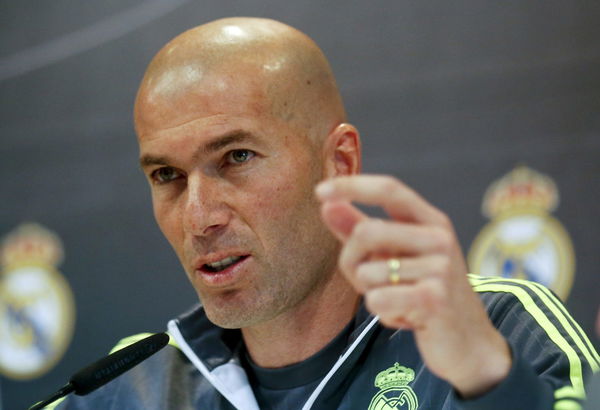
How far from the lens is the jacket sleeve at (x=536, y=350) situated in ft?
3.54

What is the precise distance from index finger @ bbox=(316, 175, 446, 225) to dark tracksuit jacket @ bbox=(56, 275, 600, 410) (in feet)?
1.15

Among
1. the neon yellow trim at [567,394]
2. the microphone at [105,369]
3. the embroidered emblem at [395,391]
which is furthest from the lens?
the embroidered emblem at [395,391]

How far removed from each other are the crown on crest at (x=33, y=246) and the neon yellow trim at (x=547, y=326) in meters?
1.45

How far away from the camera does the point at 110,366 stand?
4.84ft

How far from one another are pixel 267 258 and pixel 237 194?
14 cm

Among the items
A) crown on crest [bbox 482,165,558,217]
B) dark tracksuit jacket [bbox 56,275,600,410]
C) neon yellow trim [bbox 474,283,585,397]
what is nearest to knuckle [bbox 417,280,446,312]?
dark tracksuit jacket [bbox 56,275,600,410]

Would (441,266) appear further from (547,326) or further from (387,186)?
(547,326)

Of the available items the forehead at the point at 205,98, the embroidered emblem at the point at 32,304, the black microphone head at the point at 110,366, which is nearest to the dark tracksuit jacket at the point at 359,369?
the black microphone head at the point at 110,366

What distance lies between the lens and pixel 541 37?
218cm

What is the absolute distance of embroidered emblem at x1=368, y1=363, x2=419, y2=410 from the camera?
1.54m

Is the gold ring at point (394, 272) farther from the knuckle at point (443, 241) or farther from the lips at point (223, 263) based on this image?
the lips at point (223, 263)

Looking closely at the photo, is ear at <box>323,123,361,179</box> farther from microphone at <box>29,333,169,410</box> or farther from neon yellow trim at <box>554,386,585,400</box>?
neon yellow trim at <box>554,386,585,400</box>

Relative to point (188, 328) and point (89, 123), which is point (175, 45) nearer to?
point (188, 328)

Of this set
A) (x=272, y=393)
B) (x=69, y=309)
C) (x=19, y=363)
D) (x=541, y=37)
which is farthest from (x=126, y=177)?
(x=541, y=37)
